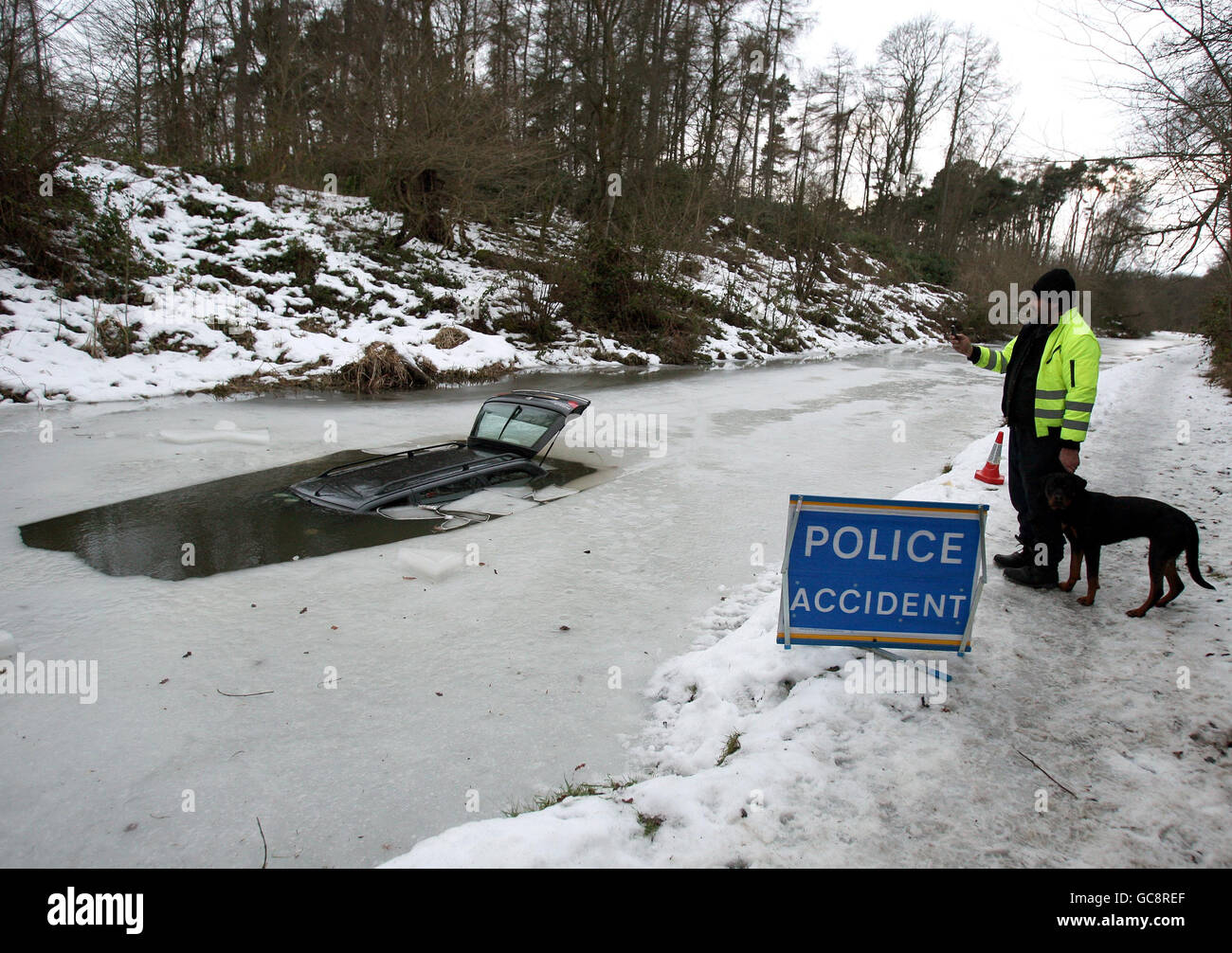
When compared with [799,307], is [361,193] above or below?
above

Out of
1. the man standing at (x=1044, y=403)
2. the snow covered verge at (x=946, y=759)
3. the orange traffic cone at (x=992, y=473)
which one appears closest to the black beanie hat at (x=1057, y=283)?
the man standing at (x=1044, y=403)

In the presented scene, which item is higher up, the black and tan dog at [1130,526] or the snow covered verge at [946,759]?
the black and tan dog at [1130,526]

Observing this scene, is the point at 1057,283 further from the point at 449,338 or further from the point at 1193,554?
the point at 449,338

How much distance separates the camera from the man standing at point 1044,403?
3.88 metres

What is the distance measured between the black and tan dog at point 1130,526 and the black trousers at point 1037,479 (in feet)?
0.67

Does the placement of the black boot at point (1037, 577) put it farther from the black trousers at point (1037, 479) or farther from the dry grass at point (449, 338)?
the dry grass at point (449, 338)

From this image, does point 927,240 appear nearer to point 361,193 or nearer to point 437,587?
point 361,193

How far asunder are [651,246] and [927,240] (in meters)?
30.0

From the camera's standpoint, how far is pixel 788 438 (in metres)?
9.50

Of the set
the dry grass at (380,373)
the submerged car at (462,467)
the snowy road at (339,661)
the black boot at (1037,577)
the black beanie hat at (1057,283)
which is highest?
the black beanie hat at (1057,283)

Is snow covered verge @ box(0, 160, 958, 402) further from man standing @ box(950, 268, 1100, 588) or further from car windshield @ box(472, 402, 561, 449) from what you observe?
man standing @ box(950, 268, 1100, 588)

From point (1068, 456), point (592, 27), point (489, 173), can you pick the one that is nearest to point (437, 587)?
point (1068, 456)

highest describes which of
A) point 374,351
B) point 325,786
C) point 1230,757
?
point 374,351

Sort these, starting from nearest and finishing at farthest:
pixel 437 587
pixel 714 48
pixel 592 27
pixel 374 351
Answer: pixel 437 587 → pixel 374 351 → pixel 592 27 → pixel 714 48
